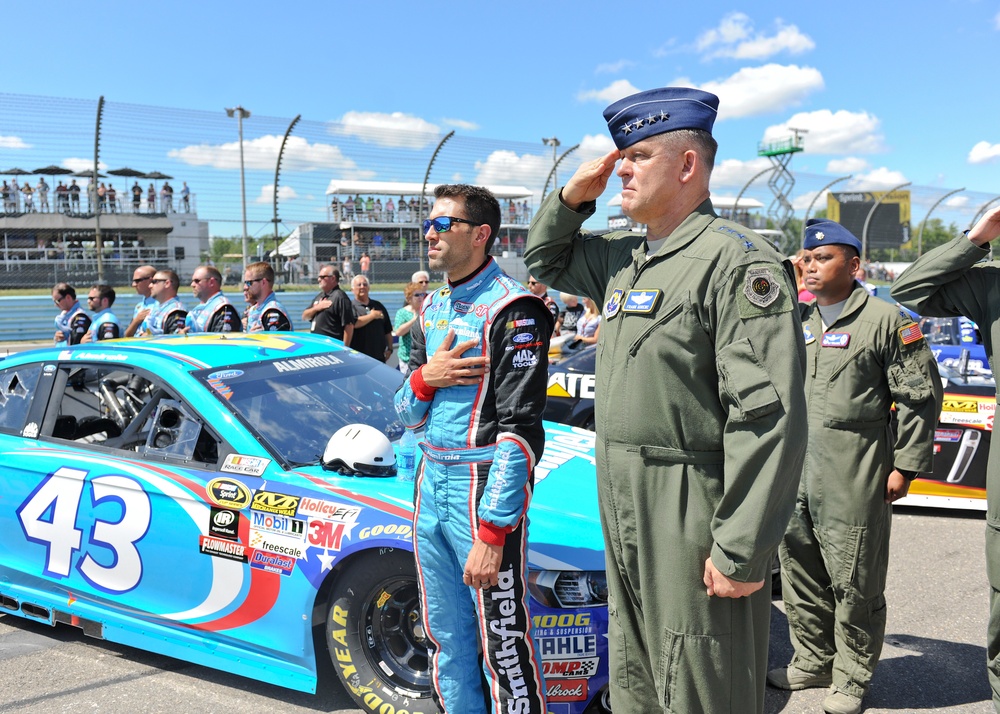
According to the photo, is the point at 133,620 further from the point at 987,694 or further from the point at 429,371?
the point at 987,694

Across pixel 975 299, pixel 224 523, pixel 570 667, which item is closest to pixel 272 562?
pixel 224 523

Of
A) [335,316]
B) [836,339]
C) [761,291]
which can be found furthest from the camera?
[335,316]

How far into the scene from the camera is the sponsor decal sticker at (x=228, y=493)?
3.15 meters

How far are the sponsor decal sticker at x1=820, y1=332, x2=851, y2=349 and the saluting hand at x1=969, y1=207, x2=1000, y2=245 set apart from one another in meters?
0.69

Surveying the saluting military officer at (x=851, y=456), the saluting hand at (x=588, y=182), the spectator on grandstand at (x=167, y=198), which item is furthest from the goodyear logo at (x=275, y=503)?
the spectator on grandstand at (x=167, y=198)

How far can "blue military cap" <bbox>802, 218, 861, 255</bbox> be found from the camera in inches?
129

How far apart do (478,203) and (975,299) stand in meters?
1.73

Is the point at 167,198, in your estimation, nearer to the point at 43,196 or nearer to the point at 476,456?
the point at 43,196

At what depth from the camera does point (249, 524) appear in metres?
3.12

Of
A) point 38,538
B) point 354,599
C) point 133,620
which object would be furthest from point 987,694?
point 38,538

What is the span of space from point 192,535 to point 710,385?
7.67ft

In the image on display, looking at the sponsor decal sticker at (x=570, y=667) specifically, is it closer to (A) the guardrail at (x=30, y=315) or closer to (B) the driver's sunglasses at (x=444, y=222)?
(B) the driver's sunglasses at (x=444, y=222)

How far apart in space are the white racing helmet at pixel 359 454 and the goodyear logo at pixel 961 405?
4.37 metres

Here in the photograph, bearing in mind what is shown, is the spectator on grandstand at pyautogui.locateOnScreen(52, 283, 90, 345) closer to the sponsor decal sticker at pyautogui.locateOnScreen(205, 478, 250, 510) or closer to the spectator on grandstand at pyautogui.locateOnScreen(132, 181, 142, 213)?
the spectator on grandstand at pyautogui.locateOnScreen(132, 181, 142, 213)
